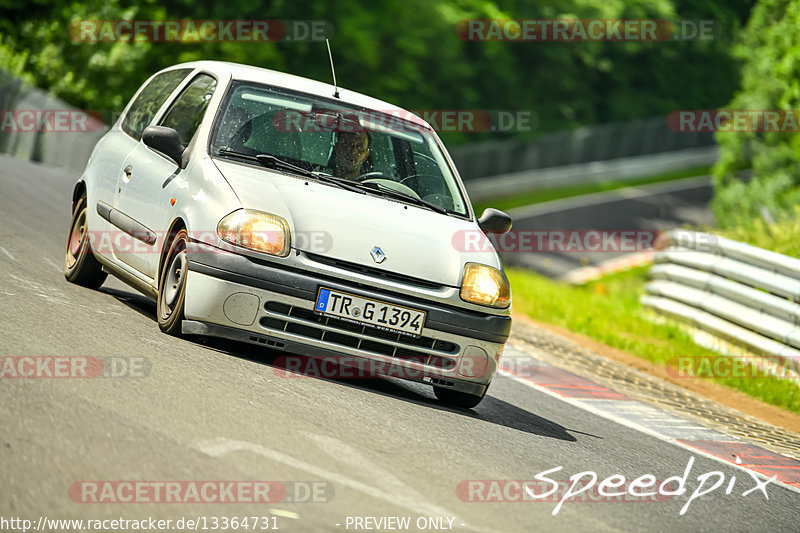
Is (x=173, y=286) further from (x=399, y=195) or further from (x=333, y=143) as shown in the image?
(x=399, y=195)

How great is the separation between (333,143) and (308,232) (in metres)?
1.07

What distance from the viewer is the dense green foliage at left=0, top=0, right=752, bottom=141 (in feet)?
106

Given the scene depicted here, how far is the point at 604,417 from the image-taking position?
8.43 metres

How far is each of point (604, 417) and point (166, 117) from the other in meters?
3.74

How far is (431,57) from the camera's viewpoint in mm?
44000

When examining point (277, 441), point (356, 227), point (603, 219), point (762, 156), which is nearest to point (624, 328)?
point (356, 227)

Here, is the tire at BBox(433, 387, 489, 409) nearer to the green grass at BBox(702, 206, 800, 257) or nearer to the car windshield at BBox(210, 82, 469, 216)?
the car windshield at BBox(210, 82, 469, 216)

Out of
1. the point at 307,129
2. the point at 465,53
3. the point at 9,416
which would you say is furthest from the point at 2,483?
the point at 465,53

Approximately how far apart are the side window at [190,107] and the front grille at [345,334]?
1.65 metres

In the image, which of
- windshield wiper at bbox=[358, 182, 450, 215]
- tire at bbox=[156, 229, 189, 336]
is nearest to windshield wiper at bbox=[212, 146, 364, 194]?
windshield wiper at bbox=[358, 182, 450, 215]

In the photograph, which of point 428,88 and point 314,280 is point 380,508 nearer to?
point 314,280

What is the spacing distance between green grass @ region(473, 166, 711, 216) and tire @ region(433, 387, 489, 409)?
30.1 meters

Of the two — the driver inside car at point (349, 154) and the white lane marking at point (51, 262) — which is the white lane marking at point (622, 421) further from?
the white lane marking at point (51, 262)

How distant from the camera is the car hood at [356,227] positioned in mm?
6527
